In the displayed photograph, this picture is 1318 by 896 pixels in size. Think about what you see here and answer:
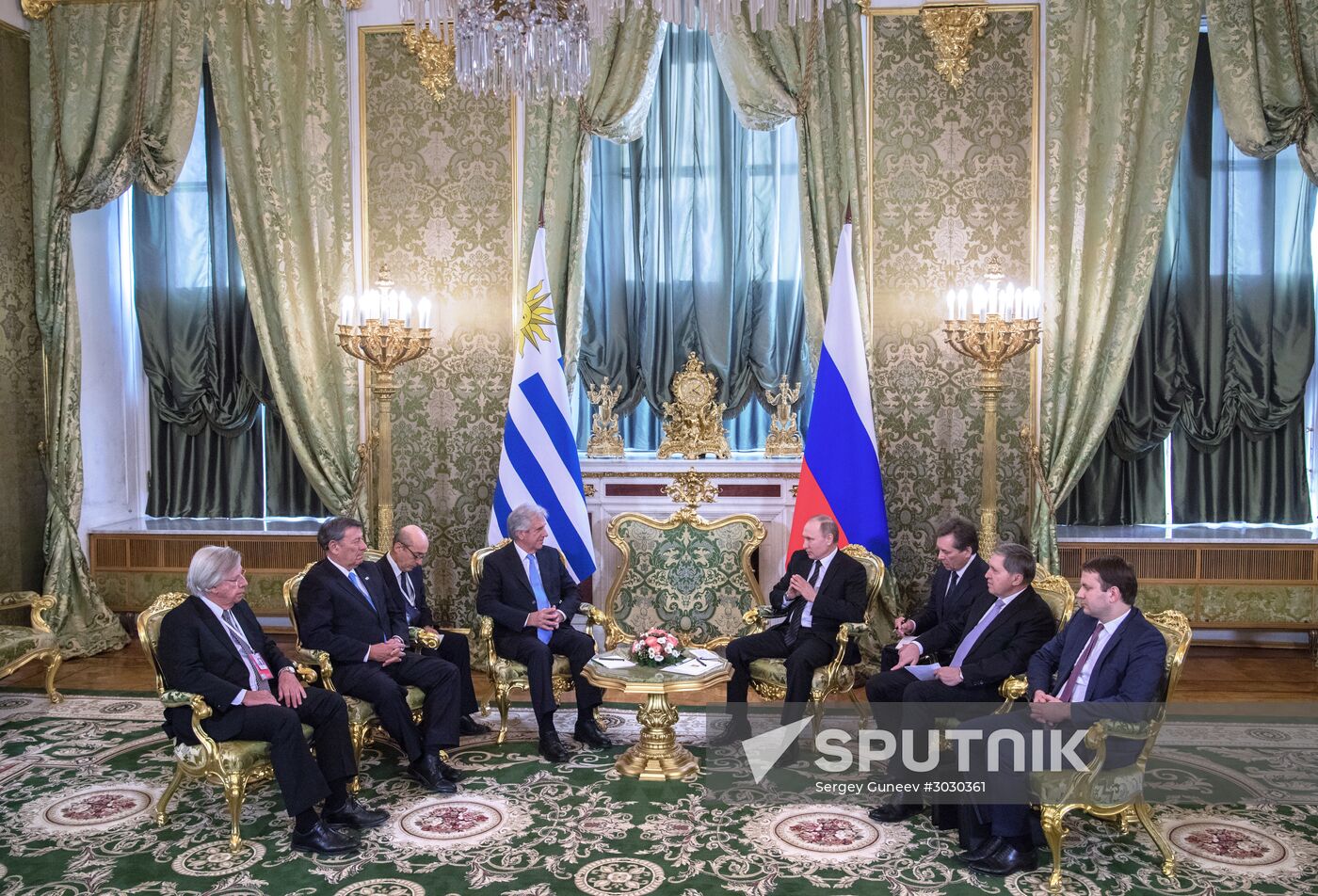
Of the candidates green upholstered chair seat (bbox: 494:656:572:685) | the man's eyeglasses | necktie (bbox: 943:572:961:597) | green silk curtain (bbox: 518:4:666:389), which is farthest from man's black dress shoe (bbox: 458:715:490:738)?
necktie (bbox: 943:572:961:597)

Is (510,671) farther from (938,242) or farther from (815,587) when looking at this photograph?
(938,242)

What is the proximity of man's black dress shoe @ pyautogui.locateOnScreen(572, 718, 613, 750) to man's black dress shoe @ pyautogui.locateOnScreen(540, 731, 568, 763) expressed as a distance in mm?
185

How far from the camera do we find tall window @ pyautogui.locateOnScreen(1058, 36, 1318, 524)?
25.6ft

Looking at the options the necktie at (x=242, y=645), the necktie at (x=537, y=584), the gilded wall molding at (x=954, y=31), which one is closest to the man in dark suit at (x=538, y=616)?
the necktie at (x=537, y=584)

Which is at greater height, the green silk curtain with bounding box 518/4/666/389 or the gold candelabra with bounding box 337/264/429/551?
the green silk curtain with bounding box 518/4/666/389

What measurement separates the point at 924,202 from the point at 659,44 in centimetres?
205

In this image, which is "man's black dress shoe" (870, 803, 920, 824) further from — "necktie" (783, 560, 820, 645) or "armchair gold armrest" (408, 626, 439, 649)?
"armchair gold armrest" (408, 626, 439, 649)

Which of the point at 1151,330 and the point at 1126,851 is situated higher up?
the point at 1151,330

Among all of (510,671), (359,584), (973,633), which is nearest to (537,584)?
(510,671)

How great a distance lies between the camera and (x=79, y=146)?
7.95 meters

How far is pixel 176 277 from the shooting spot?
862cm

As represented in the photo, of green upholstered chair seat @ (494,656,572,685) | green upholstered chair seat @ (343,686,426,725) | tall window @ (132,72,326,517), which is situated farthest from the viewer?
tall window @ (132,72,326,517)

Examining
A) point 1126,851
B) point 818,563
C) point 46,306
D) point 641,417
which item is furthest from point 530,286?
point 1126,851

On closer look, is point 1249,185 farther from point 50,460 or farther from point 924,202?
point 50,460
